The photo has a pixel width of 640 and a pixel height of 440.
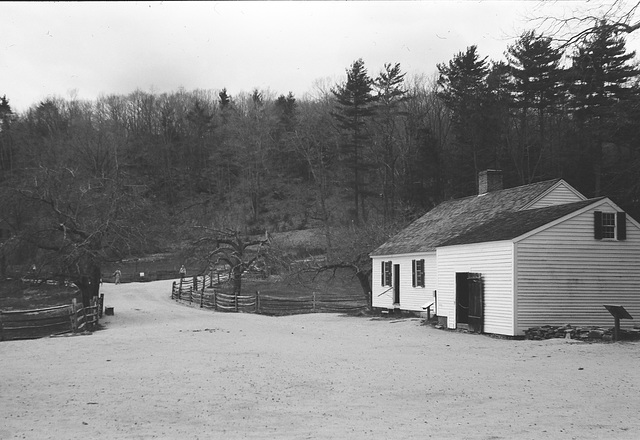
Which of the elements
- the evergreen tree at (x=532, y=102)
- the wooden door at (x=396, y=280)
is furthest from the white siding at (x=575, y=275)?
the evergreen tree at (x=532, y=102)

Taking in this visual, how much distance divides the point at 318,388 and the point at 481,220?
664 inches

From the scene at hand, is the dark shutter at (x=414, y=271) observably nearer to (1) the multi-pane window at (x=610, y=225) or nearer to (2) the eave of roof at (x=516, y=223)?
(2) the eave of roof at (x=516, y=223)

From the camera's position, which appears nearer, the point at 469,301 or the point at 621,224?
the point at 621,224

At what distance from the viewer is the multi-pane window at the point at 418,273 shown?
94.2 ft

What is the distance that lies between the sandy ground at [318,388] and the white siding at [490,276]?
81cm

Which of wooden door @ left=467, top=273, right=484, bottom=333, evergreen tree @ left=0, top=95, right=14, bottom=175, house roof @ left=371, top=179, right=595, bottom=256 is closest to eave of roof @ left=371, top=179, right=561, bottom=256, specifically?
house roof @ left=371, top=179, right=595, bottom=256

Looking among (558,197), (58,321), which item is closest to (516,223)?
(558,197)

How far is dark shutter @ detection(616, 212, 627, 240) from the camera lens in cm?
2092

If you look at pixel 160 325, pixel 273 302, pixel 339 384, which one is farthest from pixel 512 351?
pixel 273 302

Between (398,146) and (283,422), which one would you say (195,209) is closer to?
(398,146)

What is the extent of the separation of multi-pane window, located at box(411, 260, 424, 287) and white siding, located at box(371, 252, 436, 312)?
0.19 metres

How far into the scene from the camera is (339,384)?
12742 millimetres

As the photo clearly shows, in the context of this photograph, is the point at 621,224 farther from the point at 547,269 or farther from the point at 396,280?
the point at 396,280

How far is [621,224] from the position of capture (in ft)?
68.8
